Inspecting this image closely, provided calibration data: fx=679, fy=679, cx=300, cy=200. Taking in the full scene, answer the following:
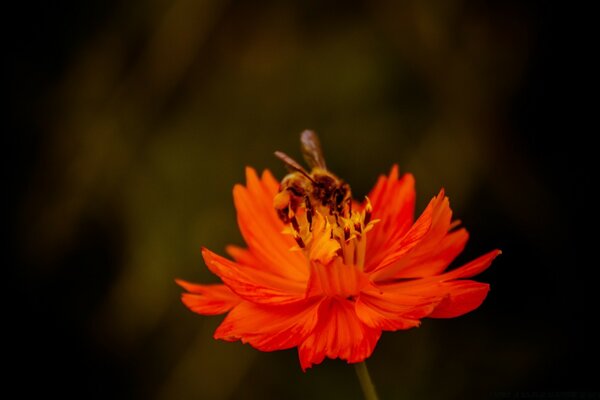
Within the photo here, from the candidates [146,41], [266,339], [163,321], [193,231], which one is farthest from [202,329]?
[266,339]

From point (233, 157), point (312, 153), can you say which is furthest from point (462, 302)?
point (233, 157)

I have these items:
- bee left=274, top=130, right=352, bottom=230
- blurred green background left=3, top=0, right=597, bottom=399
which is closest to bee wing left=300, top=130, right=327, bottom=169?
bee left=274, top=130, right=352, bottom=230

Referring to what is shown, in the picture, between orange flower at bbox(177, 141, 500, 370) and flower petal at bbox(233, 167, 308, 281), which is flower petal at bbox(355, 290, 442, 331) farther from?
→ flower petal at bbox(233, 167, 308, 281)

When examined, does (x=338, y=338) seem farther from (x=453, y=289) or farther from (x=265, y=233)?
(x=265, y=233)

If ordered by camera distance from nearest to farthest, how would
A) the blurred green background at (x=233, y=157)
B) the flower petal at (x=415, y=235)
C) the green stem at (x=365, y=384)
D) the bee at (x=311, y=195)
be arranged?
1. the green stem at (x=365, y=384)
2. the flower petal at (x=415, y=235)
3. the bee at (x=311, y=195)
4. the blurred green background at (x=233, y=157)

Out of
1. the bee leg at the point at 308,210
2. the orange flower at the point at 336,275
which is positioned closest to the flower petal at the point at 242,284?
the orange flower at the point at 336,275

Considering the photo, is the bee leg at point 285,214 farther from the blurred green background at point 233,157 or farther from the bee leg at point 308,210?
the blurred green background at point 233,157

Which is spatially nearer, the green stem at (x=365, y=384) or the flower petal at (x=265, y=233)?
the green stem at (x=365, y=384)
